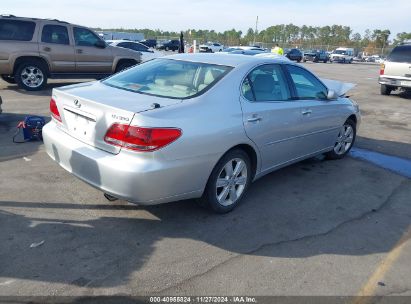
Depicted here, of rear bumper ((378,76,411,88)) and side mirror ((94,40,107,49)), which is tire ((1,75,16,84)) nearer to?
side mirror ((94,40,107,49))

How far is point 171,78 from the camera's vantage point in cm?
424

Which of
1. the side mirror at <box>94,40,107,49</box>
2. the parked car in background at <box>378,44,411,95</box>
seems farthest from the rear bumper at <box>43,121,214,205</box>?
the parked car in background at <box>378,44,411,95</box>

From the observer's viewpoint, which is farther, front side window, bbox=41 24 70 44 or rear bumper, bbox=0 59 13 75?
front side window, bbox=41 24 70 44

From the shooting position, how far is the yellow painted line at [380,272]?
9.78 feet

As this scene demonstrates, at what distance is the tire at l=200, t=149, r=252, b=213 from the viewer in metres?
3.86

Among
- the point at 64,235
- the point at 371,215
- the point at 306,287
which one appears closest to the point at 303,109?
the point at 371,215

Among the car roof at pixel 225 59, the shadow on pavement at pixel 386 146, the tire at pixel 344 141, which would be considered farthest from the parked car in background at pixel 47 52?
the tire at pixel 344 141

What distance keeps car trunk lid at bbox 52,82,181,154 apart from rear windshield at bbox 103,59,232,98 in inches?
7.9

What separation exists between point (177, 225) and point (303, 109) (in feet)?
7.23

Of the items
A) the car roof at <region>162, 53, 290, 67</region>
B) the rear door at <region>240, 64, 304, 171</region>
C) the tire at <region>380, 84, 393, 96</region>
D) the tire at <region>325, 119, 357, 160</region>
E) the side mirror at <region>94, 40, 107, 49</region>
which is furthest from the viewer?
the tire at <region>380, 84, 393, 96</region>

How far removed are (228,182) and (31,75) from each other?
353 inches

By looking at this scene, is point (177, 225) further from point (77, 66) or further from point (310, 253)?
point (77, 66)

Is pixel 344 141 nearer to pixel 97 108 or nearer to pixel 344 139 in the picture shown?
pixel 344 139

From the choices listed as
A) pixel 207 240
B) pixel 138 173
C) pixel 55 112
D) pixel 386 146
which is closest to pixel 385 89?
pixel 386 146
